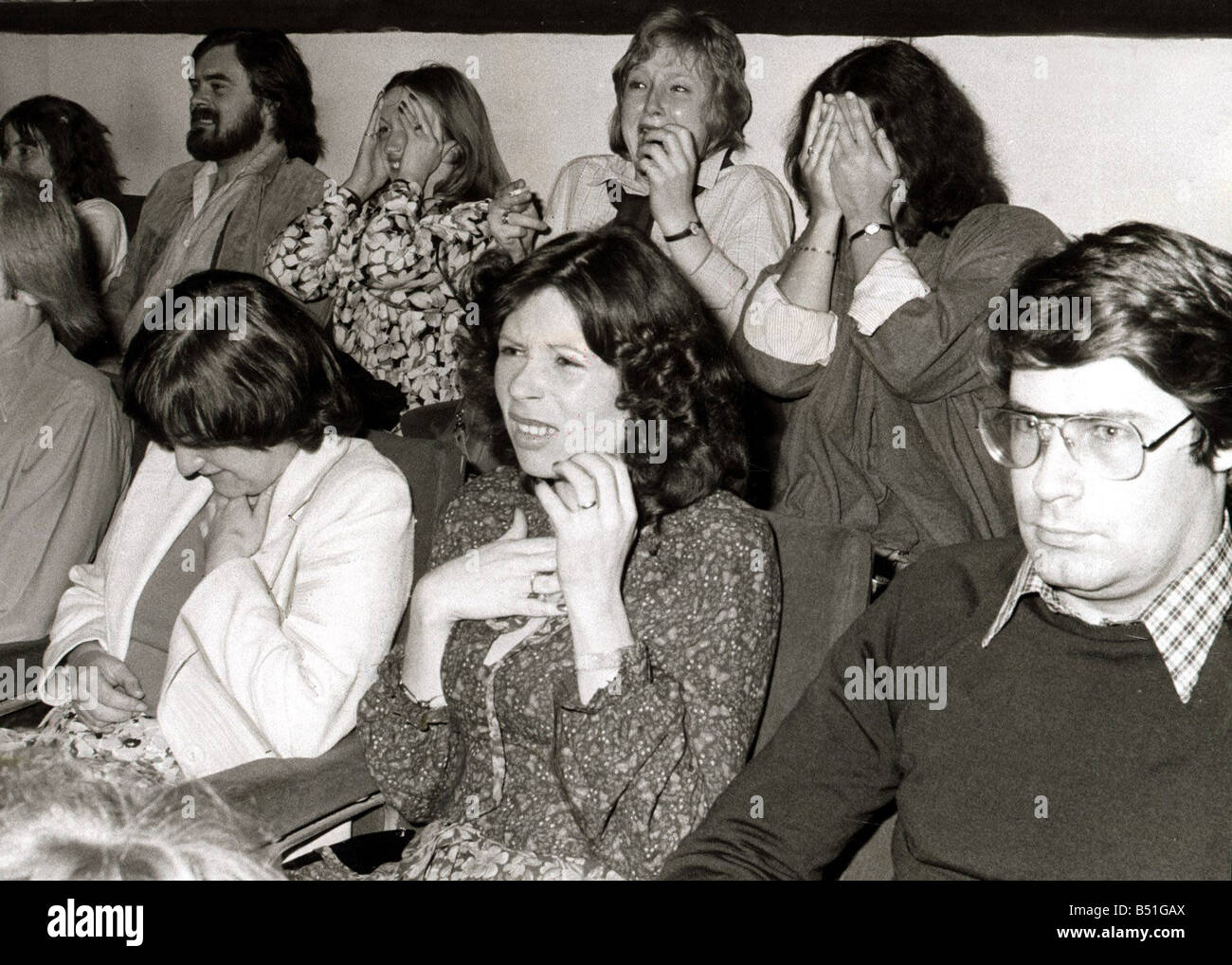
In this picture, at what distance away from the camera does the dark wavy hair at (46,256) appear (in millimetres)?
2184

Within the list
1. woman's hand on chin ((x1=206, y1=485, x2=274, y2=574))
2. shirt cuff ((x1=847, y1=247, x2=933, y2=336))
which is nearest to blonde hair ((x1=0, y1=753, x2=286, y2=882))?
woman's hand on chin ((x1=206, y1=485, x2=274, y2=574))

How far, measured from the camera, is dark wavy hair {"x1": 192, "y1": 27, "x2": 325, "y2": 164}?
11.3 ft

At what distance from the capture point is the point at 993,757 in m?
1.20

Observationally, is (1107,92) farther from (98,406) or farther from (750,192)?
(98,406)

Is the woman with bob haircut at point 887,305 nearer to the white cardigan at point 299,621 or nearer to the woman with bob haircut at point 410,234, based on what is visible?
the white cardigan at point 299,621

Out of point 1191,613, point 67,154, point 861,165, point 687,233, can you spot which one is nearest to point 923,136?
point 861,165

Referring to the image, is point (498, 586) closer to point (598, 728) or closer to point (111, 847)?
point (598, 728)

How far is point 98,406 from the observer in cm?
222

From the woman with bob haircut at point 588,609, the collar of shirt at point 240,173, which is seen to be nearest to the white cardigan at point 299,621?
the woman with bob haircut at point 588,609

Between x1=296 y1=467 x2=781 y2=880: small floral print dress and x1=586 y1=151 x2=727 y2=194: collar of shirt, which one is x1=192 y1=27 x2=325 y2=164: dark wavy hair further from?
x1=296 y1=467 x2=781 y2=880: small floral print dress

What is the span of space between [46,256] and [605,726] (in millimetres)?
1424

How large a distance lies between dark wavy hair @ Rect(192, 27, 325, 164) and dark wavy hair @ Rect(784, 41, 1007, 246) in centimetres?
185
